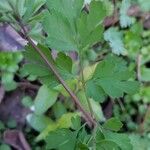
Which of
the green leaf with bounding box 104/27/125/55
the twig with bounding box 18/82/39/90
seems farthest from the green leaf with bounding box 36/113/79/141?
the green leaf with bounding box 104/27/125/55

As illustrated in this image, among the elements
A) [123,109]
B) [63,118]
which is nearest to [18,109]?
[63,118]

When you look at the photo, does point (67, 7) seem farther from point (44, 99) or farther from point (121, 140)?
point (44, 99)

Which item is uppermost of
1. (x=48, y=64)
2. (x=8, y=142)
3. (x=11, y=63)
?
(x=11, y=63)

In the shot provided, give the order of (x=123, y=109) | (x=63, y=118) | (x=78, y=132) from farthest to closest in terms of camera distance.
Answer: (x=123, y=109) < (x=63, y=118) < (x=78, y=132)

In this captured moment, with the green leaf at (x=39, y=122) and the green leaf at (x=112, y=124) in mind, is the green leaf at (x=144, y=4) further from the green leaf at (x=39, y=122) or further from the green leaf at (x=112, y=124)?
the green leaf at (x=112, y=124)

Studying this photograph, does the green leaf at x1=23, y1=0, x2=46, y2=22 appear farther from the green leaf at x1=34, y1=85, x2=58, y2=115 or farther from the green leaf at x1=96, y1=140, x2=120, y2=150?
the green leaf at x1=34, y1=85, x2=58, y2=115

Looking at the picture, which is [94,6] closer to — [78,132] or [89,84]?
[89,84]

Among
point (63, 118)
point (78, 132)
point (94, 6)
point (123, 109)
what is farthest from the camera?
point (123, 109)

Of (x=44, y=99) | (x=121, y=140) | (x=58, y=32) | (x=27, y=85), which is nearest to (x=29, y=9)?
(x=58, y=32)
